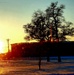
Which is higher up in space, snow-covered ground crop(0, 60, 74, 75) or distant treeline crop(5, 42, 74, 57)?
distant treeline crop(5, 42, 74, 57)

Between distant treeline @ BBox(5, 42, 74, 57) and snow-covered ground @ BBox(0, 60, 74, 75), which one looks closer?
snow-covered ground @ BBox(0, 60, 74, 75)

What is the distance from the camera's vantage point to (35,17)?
8206 cm

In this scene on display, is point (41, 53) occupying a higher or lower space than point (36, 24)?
lower

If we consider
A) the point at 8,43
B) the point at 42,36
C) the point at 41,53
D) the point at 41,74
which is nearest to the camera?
the point at 41,74

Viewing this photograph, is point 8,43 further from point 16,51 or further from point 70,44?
point 70,44

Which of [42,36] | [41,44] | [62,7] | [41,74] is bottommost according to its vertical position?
[41,74]

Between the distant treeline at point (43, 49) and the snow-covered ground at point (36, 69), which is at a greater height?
the distant treeline at point (43, 49)

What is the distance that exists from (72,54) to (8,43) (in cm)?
1693

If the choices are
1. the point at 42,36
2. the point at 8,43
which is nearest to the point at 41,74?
the point at 42,36

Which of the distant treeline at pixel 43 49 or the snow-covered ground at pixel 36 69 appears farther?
the distant treeline at pixel 43 49

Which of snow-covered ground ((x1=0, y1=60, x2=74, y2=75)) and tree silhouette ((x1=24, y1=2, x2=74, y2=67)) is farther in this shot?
tree silhouette ((x1=24, y1=2, x2=74, y2=67))

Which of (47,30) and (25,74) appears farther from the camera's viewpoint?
(47,30)

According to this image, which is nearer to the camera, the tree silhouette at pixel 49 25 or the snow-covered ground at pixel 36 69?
the snow-covered ground at pixel 36 69

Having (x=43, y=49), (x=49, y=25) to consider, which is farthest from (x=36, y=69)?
(x=49, y=25)
